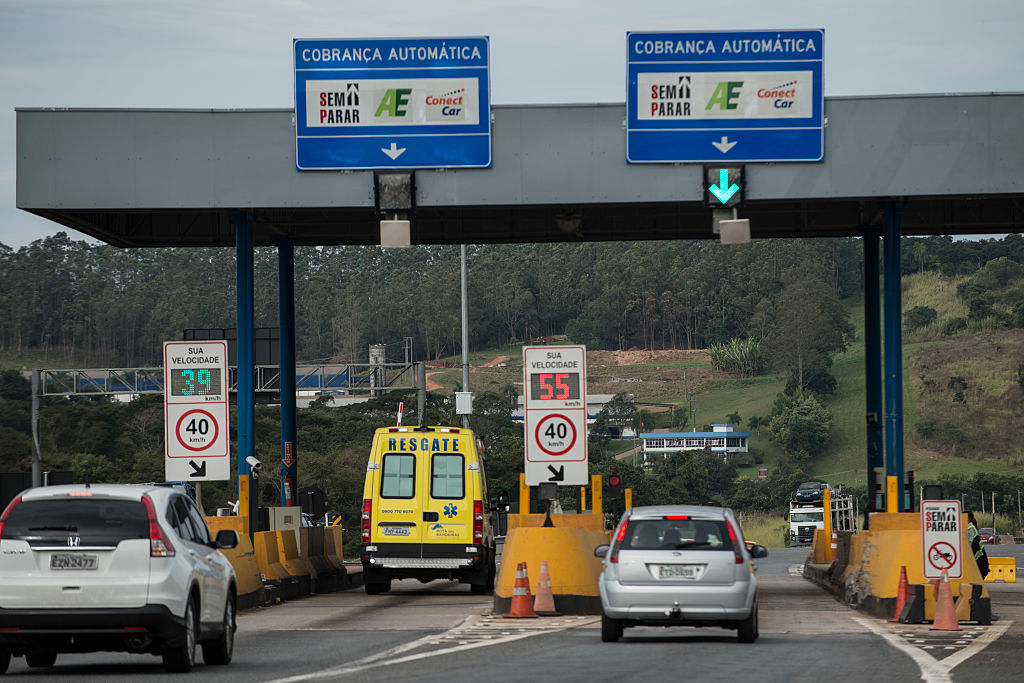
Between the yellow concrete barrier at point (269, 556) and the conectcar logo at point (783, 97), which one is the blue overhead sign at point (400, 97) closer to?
the conectcar logo at point (783, 97)

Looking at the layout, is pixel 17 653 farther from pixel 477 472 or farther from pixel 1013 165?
pixel 1013 165

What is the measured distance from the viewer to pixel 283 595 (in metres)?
23.5

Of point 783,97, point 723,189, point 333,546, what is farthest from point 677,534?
point 333,546

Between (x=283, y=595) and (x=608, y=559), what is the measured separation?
9324mm

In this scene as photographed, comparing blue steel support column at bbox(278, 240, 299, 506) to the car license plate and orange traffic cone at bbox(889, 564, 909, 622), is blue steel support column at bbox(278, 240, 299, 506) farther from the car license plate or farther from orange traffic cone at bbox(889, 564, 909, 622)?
the car license plate

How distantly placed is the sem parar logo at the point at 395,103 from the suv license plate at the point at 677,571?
35.1 feet

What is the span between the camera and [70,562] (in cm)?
1202

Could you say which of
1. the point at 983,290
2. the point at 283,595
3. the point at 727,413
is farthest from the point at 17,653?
→ the point at 983,290

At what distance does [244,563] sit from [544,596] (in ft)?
16.1

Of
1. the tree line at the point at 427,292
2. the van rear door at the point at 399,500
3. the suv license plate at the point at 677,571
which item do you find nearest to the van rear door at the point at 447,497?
the van rear door at the point at 399,500

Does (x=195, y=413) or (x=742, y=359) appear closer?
(x=195, y=413)

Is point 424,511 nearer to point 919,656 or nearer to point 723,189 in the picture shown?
point 723,189

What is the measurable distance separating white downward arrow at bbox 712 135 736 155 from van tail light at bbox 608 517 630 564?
914 cm

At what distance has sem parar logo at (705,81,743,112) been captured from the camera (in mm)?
23141
